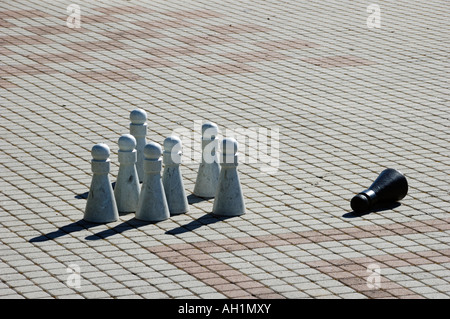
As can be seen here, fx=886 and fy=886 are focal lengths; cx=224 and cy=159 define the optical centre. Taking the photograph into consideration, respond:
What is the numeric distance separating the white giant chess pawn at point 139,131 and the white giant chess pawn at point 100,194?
80 centimetres

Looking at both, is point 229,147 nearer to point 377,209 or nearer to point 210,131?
point 210,131

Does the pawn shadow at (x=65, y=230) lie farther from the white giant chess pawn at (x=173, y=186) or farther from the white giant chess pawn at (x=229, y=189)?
the white giant chess pawn at (x=229, y=189)

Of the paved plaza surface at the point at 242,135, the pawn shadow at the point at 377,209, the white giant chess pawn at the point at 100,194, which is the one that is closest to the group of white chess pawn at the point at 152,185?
the white giant chess pawn at the point at 100,194

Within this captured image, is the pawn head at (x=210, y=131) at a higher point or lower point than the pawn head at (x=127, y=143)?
higher

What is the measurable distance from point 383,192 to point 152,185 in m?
1.98

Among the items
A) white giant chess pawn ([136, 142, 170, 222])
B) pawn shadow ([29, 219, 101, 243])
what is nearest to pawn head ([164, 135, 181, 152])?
white giant chess pawn ([136, 142, 170, 222])

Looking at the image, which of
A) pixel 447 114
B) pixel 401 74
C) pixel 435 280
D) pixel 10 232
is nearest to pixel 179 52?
pixel 401 74

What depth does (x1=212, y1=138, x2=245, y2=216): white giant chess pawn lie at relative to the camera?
7.40 metres

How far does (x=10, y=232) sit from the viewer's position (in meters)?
7.07

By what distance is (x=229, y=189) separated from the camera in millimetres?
7406

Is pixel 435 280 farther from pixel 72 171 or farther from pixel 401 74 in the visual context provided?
pixel 401 74

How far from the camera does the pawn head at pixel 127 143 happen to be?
738 centimetres

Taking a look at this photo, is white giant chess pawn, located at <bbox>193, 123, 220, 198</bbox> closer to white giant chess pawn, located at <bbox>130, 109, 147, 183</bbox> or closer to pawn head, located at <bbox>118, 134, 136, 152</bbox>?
white giant chess pawn, located at <bbox>130, 109, 147, 183</bbox>
